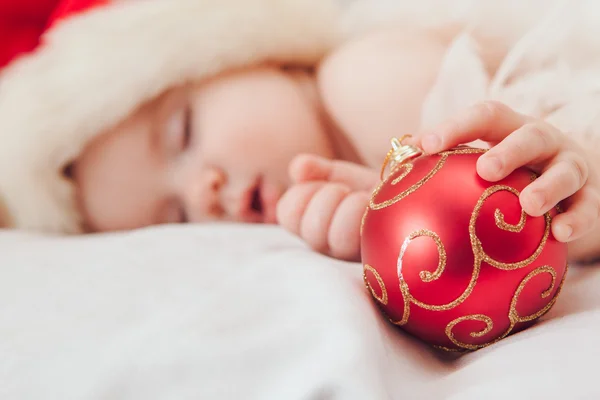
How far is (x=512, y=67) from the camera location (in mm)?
695

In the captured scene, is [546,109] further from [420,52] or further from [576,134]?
[420,52]

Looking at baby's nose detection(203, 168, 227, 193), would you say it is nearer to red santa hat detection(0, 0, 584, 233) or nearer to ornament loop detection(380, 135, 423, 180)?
red santa hat detection(0, 0, 584, 233)

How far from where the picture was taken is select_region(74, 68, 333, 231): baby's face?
2.94ft

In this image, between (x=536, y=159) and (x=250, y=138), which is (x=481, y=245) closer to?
(x=536, y=159)

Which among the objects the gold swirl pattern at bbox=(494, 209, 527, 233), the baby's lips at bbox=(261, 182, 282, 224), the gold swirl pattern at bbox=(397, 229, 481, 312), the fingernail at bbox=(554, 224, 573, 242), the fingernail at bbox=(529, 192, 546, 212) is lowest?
the baby's lips at bbox=(261, 182, 282, 224)

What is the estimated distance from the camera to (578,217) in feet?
1.36

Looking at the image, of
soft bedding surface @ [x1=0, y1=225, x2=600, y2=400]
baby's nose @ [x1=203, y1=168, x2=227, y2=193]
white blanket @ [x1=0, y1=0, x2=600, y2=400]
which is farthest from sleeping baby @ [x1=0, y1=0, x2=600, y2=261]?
soft bedding surface @ [x1=0, y1=225, x2=600, y2=400]

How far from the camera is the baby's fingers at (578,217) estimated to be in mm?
406

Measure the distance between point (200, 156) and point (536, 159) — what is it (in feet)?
2.01

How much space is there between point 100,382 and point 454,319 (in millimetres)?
276

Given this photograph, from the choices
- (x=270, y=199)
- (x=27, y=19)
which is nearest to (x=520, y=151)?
(x=270, y=199)

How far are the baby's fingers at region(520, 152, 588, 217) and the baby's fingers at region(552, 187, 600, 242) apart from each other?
12 millimetres

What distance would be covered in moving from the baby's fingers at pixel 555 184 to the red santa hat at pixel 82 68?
0.69 metres

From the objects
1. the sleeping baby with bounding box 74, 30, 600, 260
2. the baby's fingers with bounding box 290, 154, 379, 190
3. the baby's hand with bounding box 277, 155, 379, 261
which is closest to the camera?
the baby's hand with bounding box 277, 155, 379, 261
